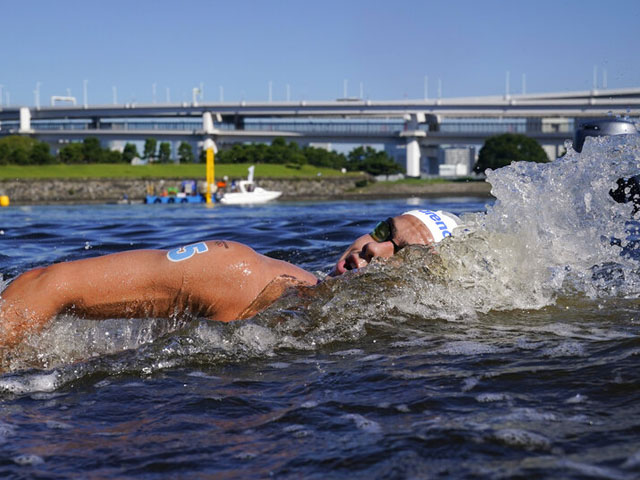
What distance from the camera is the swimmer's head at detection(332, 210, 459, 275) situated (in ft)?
14.3

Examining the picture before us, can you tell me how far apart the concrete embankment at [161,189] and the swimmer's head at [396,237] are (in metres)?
59.1

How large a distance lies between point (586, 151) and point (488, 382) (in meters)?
2.98

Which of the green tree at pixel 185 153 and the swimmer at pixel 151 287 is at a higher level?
the green tree at pixel 185 153

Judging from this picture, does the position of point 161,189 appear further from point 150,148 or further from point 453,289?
point 453,289

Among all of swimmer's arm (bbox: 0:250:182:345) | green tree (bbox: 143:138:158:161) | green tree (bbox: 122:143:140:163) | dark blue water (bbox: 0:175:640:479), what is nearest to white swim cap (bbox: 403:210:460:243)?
dark blue water (bbox: 0:175:640:479)

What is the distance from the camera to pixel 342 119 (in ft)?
345

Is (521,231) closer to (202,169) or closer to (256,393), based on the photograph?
(256,393)

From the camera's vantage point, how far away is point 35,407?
2951mm

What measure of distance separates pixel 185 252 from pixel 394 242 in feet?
4.08

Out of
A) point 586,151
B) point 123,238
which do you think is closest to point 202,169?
point 123,238

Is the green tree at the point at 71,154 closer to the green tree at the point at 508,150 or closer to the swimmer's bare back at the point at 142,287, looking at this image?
the green tree at the point at 508,150

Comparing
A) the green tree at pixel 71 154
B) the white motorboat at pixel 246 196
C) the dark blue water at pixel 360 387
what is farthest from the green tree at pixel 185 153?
the dark blue water at pixel 360 387

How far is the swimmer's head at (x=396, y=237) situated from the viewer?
4371 mm

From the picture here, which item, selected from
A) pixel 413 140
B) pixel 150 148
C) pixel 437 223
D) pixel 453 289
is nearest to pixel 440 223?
pixel 437 223
